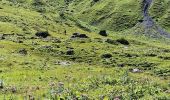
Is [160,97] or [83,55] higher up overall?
[160,97]

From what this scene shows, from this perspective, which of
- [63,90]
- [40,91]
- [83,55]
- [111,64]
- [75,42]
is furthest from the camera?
[75,42]

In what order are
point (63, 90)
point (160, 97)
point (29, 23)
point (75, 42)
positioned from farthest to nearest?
point (29, 23), point (75, 42), point (63, 90), point (160, 97)

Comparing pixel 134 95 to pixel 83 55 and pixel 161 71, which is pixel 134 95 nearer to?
pixel 161 71

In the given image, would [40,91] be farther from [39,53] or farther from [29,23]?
[29,23]

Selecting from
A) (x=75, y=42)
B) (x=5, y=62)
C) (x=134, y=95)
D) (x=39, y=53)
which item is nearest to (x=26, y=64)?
(x=5, y=62)

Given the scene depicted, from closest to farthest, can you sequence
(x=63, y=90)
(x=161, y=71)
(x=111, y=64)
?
1. (x=63, y=90)
2. (x=161, y=71)
3. (x=111, y=64)

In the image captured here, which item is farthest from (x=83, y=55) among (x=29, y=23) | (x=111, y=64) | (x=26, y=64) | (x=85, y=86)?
(x=29, y=23)

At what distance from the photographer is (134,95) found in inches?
1009

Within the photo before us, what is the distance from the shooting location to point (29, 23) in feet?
617

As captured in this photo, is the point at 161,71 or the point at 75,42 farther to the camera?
the point at 75,42

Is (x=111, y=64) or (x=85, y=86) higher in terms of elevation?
(x=85, y=86)

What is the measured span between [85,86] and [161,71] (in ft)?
193

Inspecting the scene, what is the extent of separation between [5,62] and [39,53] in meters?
33.3

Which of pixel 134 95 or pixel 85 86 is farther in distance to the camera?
pixel 85 86
